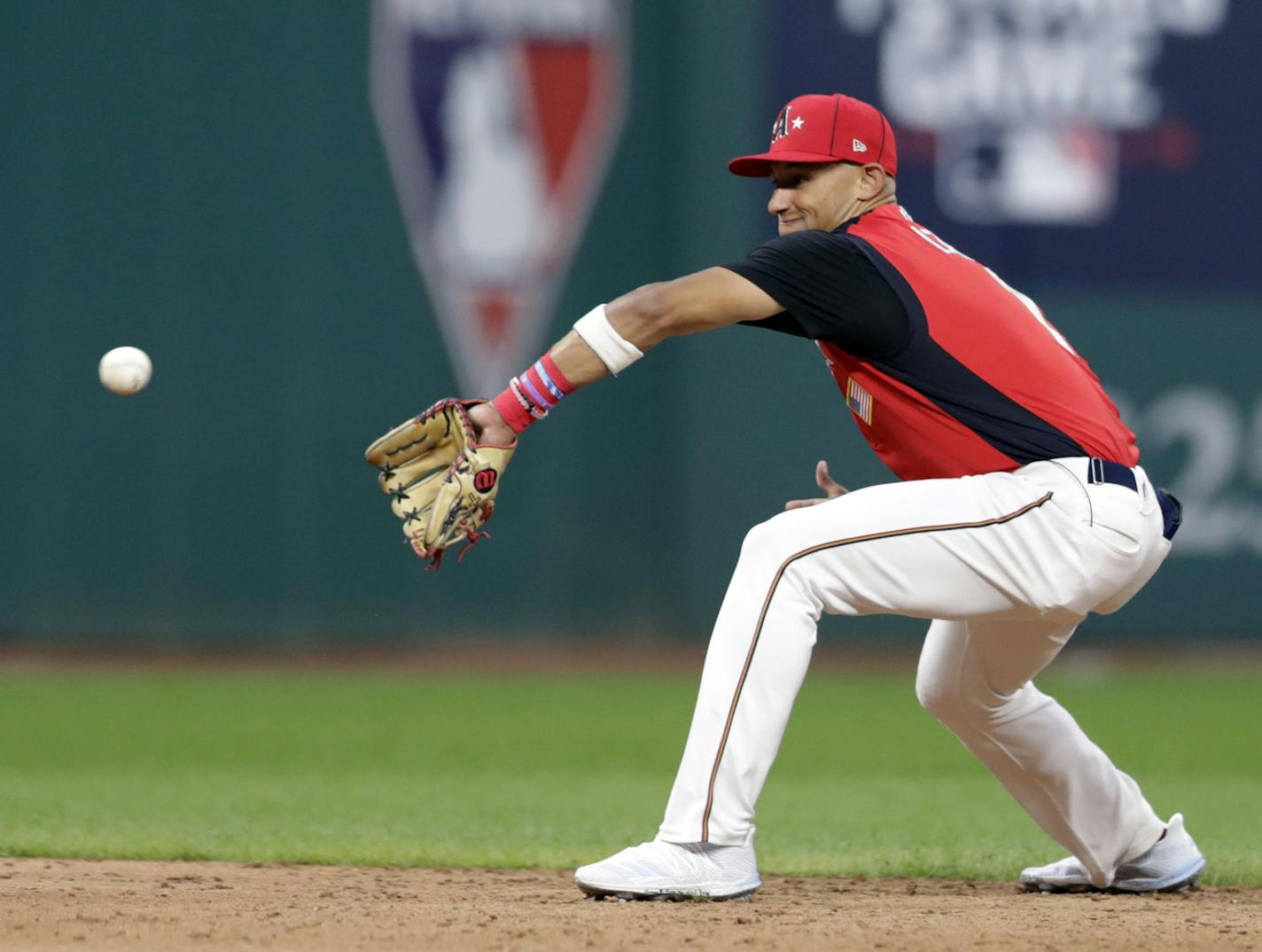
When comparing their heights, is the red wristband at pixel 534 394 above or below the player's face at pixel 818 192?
below

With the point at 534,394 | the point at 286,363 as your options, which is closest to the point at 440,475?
the point at 534,394

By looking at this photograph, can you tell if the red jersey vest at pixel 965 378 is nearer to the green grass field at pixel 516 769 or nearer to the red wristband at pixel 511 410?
the red wristband at pixel 511 410

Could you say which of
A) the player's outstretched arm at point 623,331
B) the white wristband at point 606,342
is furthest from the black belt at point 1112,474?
the white wristband at point 606,342

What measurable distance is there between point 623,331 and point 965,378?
66 centimetres

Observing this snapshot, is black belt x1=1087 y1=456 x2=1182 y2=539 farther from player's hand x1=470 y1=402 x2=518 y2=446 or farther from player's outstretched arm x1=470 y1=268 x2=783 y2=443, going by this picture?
player's hand x1=470 y1=402 x2=518 y2=446

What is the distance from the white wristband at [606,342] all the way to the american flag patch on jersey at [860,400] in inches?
18.0

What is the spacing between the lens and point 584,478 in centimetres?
1053

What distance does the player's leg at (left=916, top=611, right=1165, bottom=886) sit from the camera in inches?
151


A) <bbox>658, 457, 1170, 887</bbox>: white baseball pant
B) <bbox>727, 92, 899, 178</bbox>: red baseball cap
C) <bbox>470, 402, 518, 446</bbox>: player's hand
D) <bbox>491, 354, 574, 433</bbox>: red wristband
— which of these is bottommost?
<bbox>658, 457, 1170, 887</bbox>: white baseball pant

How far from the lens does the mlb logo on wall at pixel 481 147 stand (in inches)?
401

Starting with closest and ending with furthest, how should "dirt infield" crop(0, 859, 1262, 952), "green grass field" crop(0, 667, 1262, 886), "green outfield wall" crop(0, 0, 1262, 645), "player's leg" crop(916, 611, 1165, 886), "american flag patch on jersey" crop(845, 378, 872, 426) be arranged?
"dirt infield" crop(0, 859, 1262, 952), "american flag patch on jersey" crop(845, 378, 872, 426), "player's leg" crop(916, 611, 1165, 886), "green grass field" crop(0, 667, 1262, 886), "green outfield wall" crop(0, 0, 1262, 645)

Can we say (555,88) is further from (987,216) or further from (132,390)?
(132,390)

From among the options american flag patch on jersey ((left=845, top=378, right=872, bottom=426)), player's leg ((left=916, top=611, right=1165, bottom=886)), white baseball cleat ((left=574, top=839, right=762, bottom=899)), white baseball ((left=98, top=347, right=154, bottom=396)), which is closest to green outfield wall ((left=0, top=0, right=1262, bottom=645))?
white baseball ((left=98, top=347, right=154, bottom=396))

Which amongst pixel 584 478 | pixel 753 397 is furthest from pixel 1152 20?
pixel 584 478
